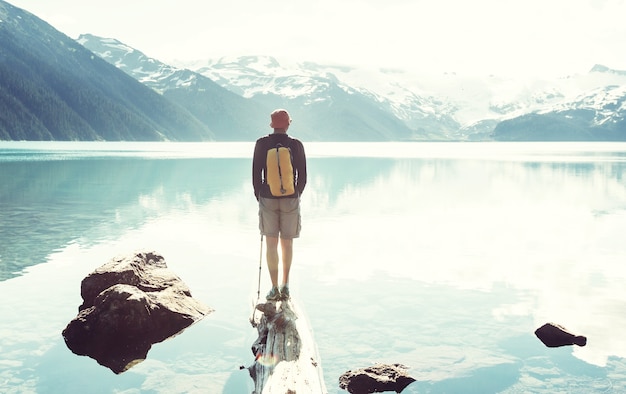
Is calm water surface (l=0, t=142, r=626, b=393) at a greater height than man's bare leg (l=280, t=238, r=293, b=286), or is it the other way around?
man's bare leg (l=280, t=238, r=293, b=286)

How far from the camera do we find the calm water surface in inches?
400

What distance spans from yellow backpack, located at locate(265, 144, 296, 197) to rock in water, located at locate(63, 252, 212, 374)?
146 inches

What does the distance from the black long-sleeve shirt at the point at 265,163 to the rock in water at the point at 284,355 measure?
7.07 ft

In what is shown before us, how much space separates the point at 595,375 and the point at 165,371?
743cm

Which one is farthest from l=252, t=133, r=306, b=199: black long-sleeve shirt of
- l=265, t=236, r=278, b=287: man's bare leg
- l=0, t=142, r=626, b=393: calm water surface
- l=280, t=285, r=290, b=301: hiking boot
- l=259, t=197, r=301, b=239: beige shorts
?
l=0, t=142, r=626, b=393: calm water surface

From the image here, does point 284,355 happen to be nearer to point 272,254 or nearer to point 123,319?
point 272,254

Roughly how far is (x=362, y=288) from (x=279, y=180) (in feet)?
19.7

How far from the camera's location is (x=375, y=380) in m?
9.52

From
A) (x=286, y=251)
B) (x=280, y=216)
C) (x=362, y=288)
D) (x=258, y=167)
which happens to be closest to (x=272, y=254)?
(x=286, y=251)

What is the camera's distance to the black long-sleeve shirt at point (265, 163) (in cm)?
1077

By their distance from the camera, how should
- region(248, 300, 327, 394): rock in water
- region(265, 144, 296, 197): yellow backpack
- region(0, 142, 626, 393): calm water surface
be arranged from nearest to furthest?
region(248, 300, 327, 394): rock in water → region(0, 142, 626, 393): calm water surface → region(265, 144, 296, 197): yellow backpack

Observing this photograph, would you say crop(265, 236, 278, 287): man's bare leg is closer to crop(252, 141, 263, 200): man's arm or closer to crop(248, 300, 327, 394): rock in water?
crop(248, 300, 327, 394): rock in water

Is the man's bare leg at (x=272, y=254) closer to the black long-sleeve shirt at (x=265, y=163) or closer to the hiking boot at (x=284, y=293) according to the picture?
the hiking boot at (x=284, y=293)

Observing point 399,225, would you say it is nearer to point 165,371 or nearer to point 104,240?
point 104,240
